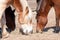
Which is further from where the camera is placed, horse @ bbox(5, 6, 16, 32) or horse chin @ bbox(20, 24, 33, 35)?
horse @ bbox(5, 6, 16, 32)

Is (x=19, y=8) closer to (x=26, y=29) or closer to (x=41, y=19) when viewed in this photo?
(x=26, y=29)

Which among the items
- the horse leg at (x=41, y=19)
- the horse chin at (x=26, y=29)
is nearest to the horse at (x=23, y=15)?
the horse chin at (x=26, y=29)

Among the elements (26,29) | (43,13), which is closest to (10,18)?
(26,29)

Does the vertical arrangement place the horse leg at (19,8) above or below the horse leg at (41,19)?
above

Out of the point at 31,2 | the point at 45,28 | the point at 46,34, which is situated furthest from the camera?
the point at 31,2

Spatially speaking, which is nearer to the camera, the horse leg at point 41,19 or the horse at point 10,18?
the horse leg at point 41,19

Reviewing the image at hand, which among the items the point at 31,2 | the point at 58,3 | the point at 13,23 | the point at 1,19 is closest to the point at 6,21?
the point at 13,23

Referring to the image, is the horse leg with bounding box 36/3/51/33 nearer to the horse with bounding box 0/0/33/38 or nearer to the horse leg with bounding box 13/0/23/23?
the horse with bounding box 0/0/33/38

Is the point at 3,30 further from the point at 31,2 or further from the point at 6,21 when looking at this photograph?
the point at 31,2

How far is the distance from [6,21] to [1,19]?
0.66 metres

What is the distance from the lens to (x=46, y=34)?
6.41m


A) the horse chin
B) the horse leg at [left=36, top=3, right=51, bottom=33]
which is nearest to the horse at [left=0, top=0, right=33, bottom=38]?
the horse chin

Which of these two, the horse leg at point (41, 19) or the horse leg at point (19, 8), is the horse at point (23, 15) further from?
the horse leg at point (41, 19)

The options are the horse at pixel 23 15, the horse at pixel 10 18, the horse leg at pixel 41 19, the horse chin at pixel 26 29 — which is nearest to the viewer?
the horse at pixel 23 15
